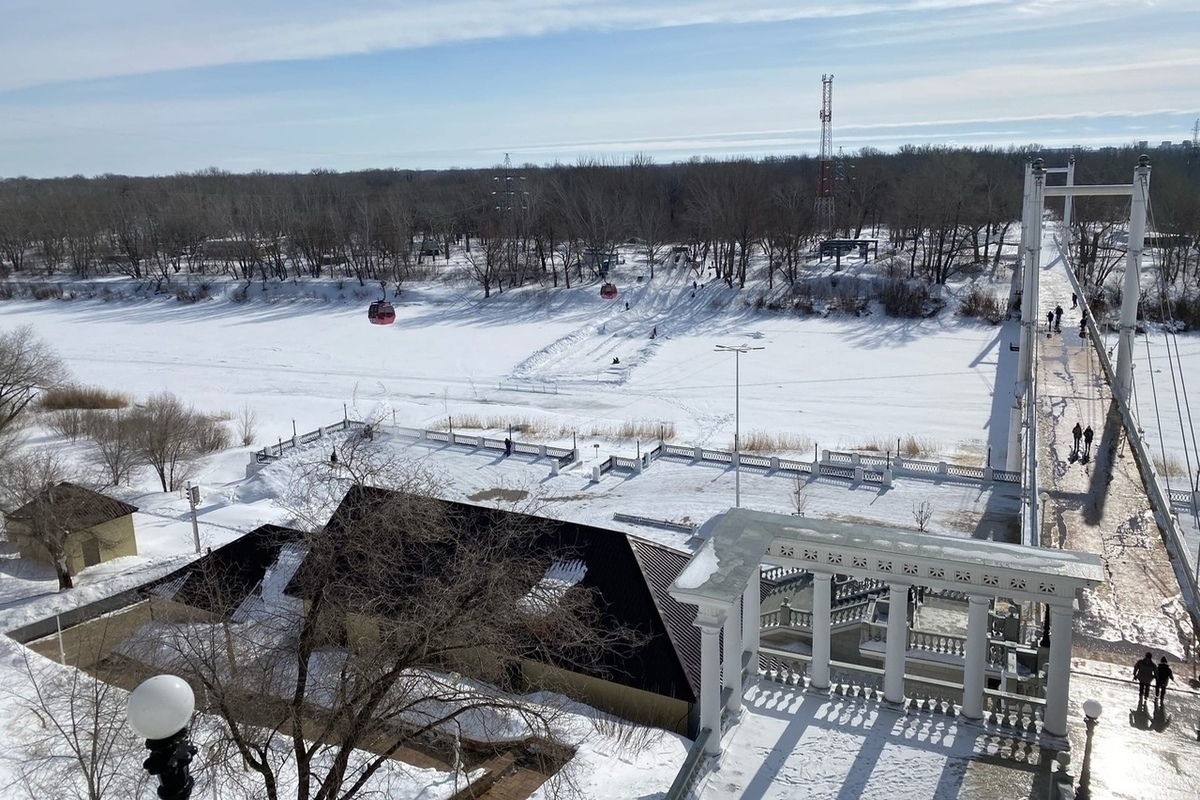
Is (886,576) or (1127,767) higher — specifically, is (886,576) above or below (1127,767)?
above

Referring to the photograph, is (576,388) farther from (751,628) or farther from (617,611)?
(751,628)

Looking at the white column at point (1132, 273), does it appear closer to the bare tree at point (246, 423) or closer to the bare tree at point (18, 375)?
the bare tree at point (246, 423)

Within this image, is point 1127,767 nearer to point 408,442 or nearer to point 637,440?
point 637,440

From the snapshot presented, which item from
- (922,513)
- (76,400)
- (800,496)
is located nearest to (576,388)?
(800,496)

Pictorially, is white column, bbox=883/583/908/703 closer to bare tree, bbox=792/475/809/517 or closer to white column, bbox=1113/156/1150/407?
white column, bbox=1113/156/1150/407

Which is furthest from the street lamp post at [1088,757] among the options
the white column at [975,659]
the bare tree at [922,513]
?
the bare tree at [922,513]

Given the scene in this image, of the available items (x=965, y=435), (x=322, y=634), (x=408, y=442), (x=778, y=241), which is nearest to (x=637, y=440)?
(x=408, y=442)
